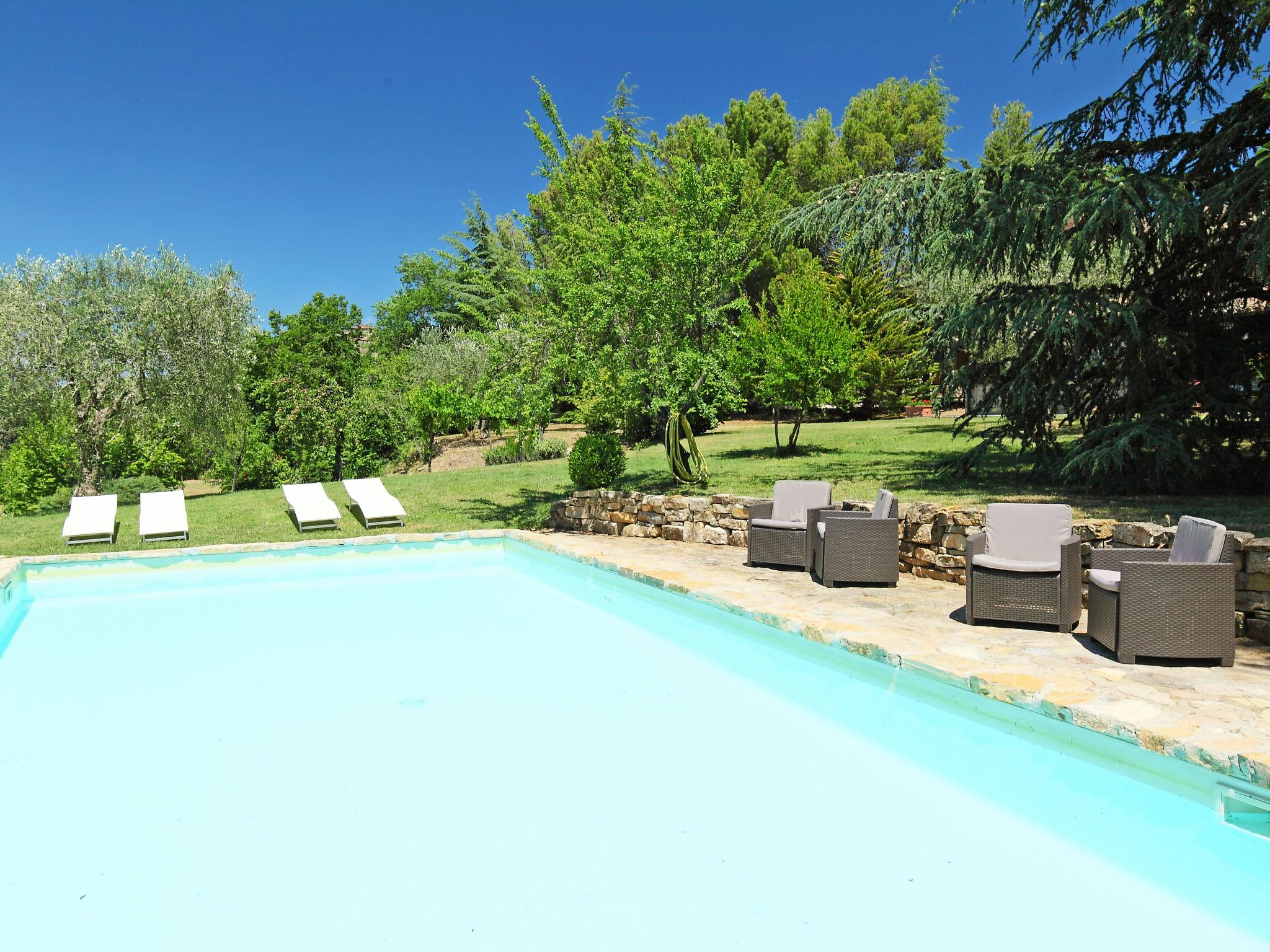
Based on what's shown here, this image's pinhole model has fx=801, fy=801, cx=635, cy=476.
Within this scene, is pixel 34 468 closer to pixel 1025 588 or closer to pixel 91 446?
Answer: pixel 91 446

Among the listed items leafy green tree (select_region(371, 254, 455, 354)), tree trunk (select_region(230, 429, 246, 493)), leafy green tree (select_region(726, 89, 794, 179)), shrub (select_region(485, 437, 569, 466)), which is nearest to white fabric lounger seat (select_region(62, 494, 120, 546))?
tree trunk (select_region(230, 429, 246, 493))

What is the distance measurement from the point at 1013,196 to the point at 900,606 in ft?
24.4

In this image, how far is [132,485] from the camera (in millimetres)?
23625

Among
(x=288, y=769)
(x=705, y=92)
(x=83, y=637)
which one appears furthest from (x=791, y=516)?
(x=705, y=92)

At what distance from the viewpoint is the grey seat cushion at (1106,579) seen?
5.35 metres

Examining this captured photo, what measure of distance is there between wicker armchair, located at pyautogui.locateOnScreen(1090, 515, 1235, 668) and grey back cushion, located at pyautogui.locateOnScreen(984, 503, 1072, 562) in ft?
4.27

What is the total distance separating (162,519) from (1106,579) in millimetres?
13394

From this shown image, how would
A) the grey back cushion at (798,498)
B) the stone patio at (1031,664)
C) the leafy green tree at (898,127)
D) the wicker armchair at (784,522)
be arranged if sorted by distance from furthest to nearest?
the leafy green tree at (898,127), the grey back cushion at (798,498), the wicker armchair at (784,522), the stone patio at (1031,664)

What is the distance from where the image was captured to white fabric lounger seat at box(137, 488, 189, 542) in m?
12.8

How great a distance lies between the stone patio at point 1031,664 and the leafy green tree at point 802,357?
11039mm

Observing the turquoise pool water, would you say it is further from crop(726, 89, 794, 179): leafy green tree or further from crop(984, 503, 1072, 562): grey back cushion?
crop(726, 89, 794, 179): leafy green tree

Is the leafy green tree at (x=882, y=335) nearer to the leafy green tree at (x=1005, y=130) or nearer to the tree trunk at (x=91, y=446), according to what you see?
the leafy green tree at (x=1005, y=130)

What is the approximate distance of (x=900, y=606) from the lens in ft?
23.1

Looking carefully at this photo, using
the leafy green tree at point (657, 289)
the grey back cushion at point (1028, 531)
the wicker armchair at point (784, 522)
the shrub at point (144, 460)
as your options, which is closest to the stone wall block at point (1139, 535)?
the grey back cushion at point (1028, 531)
